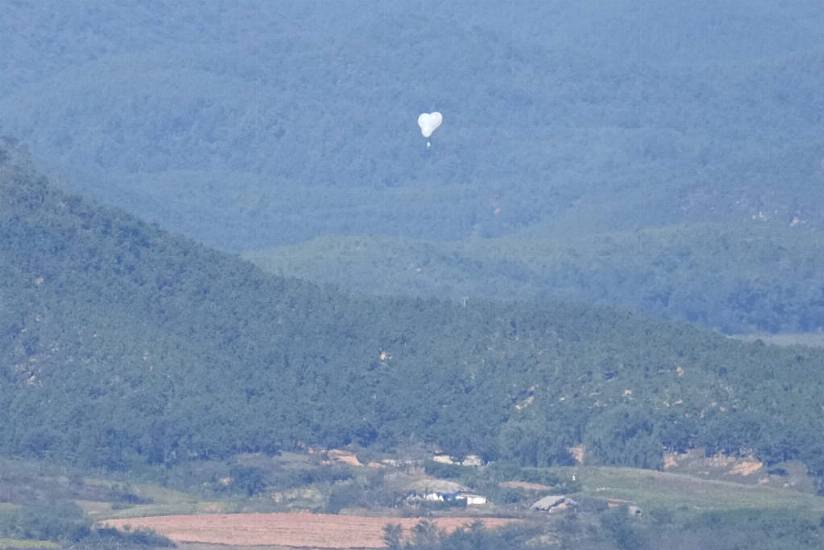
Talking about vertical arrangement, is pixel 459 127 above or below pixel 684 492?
above

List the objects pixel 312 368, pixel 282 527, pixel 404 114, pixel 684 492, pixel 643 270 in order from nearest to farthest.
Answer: pixel 282 527 < pixel 684 492 < pixel 312 368 < pixel 643 270 < pixel 404 114

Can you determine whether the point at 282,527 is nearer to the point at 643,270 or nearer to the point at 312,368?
the point at 312,368

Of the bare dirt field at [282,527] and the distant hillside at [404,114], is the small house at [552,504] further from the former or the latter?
the distant hillside at [404,114]

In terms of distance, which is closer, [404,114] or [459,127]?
[404,114]

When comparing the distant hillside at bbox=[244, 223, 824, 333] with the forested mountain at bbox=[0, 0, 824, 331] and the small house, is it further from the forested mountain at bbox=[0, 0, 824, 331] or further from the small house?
the small house

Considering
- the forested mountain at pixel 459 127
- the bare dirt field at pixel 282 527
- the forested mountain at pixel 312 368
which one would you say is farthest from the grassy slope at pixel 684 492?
the forested mountain at pixel 459 127

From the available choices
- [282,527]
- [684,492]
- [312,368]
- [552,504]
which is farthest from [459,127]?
[282,527]

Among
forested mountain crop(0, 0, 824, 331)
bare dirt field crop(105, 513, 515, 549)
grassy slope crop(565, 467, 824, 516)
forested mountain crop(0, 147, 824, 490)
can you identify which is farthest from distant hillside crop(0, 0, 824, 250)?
bare dirt field crop(105, 513, 515, 549)
